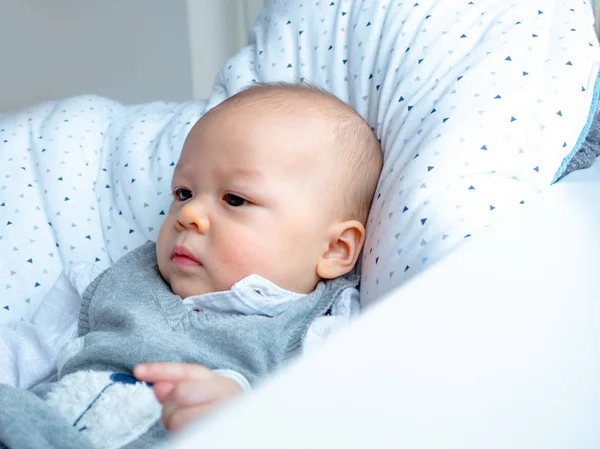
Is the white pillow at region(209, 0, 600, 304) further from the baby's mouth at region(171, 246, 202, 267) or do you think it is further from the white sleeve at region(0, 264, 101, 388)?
the white sleeve at region(0, 264, 101, 388)

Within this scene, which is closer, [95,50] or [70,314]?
[70,314]

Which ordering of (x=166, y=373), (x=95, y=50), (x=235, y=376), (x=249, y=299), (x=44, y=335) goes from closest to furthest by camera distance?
(x=166, y=373), (x=235, y=376), (x=249, y=299), (x=44, y=335), (x=95, y=50)

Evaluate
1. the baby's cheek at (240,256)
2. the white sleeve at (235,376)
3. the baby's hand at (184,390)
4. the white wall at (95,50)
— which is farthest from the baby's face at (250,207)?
the white wall at (95,50)

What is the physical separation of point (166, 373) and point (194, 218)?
28cm

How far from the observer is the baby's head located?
795mm

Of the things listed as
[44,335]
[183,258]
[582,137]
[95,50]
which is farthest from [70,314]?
[95,50]

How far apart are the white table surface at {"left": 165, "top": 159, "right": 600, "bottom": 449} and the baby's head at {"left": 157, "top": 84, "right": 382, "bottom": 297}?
31 cm

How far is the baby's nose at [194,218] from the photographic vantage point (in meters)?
0.79

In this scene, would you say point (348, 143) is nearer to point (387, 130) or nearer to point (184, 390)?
point (387, 130)

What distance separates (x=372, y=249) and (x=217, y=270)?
0.16m

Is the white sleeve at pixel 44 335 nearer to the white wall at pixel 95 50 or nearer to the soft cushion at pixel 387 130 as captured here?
the soft cushion at pixel 387 130

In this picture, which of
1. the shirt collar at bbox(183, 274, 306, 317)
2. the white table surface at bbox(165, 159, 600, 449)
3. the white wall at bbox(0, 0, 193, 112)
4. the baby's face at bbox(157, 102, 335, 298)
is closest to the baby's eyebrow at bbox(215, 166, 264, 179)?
the baby's face at bbox(157, 102, 335, 298)

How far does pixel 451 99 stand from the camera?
2.65 feet

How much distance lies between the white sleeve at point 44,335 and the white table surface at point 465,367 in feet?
1.79
